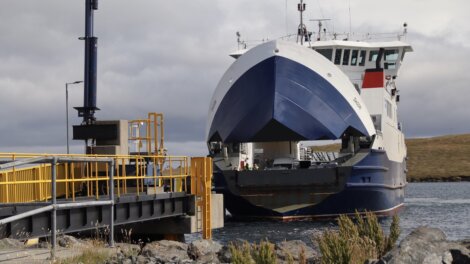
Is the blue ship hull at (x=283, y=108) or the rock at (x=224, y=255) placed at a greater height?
the blue ship hull at (x=283, y=108)

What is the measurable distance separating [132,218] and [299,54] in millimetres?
14743

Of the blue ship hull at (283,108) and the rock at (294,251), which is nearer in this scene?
the rock at (294,251)

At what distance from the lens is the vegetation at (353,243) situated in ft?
38.1

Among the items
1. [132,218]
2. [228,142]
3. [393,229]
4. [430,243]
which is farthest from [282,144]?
[430,243]

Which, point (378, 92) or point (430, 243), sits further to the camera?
point (378, 92)

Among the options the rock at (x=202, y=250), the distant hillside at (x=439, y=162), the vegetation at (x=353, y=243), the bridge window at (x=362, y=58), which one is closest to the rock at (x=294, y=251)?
the vegetation at (x=353, y=243)

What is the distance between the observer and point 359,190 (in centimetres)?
2944

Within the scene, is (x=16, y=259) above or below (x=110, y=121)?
below

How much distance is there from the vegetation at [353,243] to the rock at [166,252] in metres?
2.58

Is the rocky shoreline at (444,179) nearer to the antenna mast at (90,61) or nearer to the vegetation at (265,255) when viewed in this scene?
the antenna mast at (90,61)

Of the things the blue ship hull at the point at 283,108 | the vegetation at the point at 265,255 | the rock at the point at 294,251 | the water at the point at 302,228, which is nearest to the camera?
the vegetation at the point at 265,255

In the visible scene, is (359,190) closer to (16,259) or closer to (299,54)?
(299,54)

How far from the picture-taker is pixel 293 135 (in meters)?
29.1

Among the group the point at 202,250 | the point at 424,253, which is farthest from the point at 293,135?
the point at 424,253
